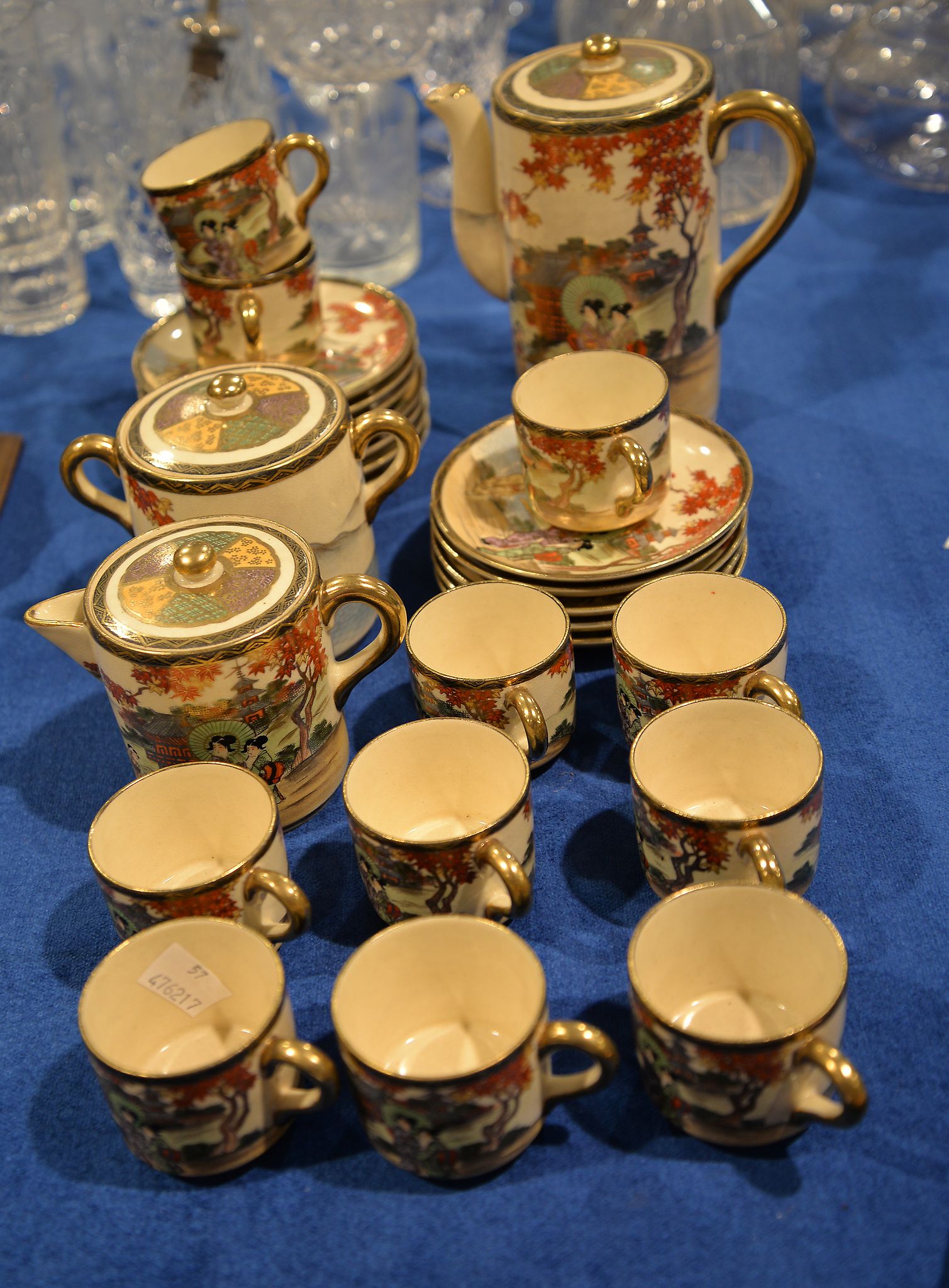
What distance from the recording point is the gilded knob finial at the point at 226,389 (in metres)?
0.95

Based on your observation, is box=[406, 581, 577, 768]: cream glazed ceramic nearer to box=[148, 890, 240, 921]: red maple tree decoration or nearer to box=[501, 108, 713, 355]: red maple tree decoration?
box=[148, 890, 240, 921]: red maple tree decoration

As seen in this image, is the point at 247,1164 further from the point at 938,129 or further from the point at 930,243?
the point at 938,129

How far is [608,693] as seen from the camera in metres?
1.00

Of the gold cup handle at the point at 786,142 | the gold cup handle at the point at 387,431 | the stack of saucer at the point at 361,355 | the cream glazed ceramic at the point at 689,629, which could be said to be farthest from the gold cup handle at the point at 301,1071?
the gold cup handle at the point at 786,142

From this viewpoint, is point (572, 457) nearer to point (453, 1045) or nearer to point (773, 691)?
point (773, 691)

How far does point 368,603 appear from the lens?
890 millimetres

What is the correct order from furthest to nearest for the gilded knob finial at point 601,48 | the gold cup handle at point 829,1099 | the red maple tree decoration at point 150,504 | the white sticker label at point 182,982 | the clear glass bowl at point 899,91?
1. the clear glass bowl at point 899,91
2. the gilded knob finial at point 601,48
3. the red maple tree decoration at point 150,504
4. the white sticker label at point 182,982
5. the gold cup handle at point 829,1099

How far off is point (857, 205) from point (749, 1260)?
133 centimetres

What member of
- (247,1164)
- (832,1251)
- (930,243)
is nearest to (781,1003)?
(832,1251)

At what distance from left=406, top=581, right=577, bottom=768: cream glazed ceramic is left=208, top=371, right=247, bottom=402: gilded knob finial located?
21 cm

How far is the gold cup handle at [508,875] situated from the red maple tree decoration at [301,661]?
A: 0.18m

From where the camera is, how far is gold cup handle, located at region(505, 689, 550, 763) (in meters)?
0.84

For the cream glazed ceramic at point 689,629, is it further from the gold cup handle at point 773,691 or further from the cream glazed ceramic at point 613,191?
the cream glazed ceramic at point 613,191

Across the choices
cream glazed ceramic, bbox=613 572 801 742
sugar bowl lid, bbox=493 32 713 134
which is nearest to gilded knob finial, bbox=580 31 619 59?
sugar bowl lid, bbox=493 32 713 134
